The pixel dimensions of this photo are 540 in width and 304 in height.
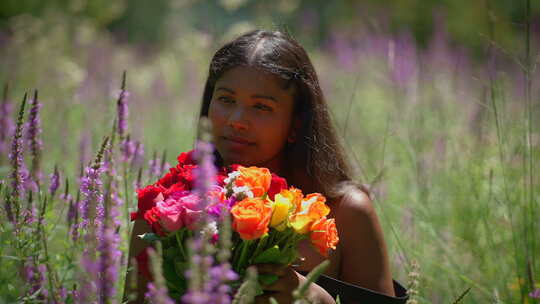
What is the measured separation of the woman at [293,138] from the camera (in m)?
2.02

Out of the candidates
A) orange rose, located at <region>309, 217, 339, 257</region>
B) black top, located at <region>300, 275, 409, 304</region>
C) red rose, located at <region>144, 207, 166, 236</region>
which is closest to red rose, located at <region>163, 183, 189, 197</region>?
red rose, located at <region>144, 207, 166, 236</region>

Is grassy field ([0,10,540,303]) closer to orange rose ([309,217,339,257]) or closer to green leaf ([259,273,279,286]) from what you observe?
orange rose ([309,217,339,257])

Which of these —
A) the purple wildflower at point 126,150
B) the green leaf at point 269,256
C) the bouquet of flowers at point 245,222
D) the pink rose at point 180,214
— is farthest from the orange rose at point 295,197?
the purple wildflower at point 126,150

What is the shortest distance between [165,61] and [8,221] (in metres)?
6.84

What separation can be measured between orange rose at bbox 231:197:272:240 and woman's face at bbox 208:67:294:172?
0.70 metres

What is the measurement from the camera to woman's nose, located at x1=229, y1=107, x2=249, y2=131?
6.49 ft

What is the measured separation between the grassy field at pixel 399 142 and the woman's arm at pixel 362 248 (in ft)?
0.31

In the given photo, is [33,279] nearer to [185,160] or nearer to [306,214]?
[185,160]

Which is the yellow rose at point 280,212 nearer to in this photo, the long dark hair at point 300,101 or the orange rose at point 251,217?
the orange rose at point 251,217

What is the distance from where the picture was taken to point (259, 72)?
2100 millimetres

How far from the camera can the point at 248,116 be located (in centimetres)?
201

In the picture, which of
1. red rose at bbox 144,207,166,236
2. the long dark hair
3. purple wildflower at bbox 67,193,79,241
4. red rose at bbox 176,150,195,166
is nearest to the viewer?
red rose at bbox 144,207,166,236

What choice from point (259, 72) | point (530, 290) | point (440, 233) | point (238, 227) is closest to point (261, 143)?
point (259, 72)

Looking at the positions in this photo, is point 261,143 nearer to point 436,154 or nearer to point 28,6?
point 436,154
